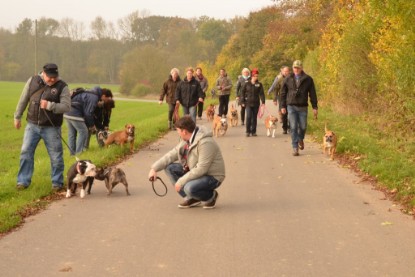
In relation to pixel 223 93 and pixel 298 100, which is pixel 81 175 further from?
pixel 223 93

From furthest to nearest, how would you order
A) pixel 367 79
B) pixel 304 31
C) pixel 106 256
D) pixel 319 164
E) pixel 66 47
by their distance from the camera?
1. pixel 66 47
2. pixel 304 31
3. pixel 367 79
4. pixel 319 164
5. pixel 106 256

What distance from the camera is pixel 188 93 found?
18.6m

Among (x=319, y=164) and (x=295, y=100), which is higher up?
(x=295, y=100)

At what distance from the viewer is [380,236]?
7.00 m

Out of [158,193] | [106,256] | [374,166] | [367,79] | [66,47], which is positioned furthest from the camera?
[66,47]

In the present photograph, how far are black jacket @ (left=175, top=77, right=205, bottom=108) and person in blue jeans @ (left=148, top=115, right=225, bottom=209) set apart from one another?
996 cm

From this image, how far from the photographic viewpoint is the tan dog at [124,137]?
48.1 ft

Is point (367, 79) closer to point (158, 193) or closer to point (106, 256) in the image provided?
point (158, 193)

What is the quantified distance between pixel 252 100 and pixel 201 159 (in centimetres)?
1011

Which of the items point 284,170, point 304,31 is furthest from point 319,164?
point 304,31

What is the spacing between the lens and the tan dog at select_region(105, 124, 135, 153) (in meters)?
Result: 14.7

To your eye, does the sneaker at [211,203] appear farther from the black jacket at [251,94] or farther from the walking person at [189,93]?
the walking person at [189,93]

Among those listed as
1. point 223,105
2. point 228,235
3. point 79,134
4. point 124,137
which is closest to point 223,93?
point 223,105

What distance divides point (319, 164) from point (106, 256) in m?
7.52
